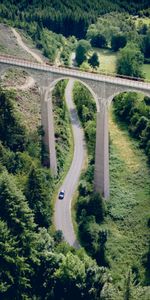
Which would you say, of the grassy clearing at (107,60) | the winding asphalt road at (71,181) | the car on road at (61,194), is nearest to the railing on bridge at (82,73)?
the car on road at (61,194)

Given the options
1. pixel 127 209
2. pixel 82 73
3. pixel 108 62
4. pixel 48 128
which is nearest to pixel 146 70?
pixel 108 62

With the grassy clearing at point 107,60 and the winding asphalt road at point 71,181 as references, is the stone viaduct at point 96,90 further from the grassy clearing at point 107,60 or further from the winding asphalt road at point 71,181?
the grassy clearing at point 107,60

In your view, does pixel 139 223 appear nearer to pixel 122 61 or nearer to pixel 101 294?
pixel 101 294

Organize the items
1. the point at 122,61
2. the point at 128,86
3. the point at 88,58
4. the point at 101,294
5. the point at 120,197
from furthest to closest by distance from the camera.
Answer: the point at 88,58
the point at 122,61
the point at 120,197
the point at 128,86
the point at 101,294

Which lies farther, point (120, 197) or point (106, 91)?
point (120, 197)

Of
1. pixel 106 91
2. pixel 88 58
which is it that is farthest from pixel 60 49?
pixel 106 91

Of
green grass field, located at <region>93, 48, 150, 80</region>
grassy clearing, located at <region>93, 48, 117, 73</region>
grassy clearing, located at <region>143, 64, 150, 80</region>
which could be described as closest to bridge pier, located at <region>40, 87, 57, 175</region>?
green grass field, located at <region>93, 48, 150, 80</region>

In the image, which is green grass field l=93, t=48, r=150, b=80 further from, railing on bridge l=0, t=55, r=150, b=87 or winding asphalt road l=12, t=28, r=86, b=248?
railing on bridge l=0, t=55, r=150, b=87
